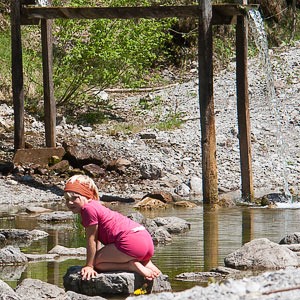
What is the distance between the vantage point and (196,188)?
17.0m

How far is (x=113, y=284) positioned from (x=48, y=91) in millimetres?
10133

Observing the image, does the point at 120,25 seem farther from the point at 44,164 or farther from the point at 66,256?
the point at 66,256

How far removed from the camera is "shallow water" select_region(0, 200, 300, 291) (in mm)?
9484

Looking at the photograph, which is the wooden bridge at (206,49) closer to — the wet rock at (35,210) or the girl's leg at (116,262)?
the wet rock at (35,210)

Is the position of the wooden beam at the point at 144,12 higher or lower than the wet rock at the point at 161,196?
higher

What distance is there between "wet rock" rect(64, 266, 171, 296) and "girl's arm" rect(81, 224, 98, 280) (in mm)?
48

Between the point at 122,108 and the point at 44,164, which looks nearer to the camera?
the point at 44,164

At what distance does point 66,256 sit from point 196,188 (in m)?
6.87

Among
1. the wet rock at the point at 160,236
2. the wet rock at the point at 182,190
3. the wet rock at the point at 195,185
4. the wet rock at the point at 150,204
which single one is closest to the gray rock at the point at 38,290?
the wet rock at the point at 160,236

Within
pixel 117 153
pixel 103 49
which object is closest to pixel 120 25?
pixel 103 49

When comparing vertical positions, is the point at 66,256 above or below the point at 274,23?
below

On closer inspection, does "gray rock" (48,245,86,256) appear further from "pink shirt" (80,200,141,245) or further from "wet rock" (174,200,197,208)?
"wet rock" (174,200,197,208)

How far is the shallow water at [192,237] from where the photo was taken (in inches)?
373

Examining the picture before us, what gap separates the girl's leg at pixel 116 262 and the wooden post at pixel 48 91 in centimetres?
963
